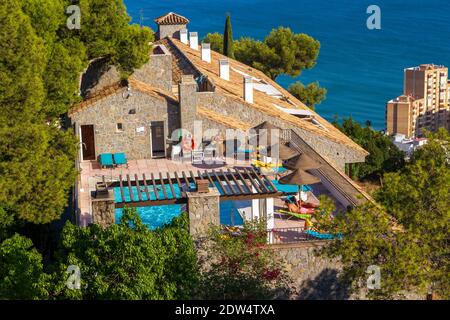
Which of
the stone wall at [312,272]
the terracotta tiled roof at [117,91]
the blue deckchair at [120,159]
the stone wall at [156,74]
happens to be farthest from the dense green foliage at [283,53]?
the stone wall at [312,272]

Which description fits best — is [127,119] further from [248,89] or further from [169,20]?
[169,20]

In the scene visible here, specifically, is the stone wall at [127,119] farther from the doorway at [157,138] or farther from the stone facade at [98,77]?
the stone facade at [98,77]

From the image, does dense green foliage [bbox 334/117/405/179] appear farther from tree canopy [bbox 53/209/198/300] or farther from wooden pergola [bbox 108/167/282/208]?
tree canopy [bbox 53/209/198/300]

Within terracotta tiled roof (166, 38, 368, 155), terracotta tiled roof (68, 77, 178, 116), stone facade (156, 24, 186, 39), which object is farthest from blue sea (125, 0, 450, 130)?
terracotta tiled roof (68, 77, 178, 116)

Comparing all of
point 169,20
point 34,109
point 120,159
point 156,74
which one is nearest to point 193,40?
point 169,20

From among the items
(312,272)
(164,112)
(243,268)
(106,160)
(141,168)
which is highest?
(164,112)

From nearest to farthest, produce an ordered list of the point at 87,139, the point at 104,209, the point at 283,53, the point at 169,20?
the point at 104,209 → the point at 87,139 → the point at 169,20 → the point at 283,53
